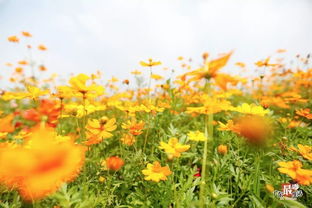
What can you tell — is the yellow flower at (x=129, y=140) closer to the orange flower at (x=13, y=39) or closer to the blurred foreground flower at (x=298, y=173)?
the blurred foreground flower at (x=298, y=173)

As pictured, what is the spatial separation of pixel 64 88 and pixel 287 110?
257cm

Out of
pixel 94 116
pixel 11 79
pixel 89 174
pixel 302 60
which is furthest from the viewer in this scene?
pixel 11 79

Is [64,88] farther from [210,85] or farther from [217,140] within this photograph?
[217,140]

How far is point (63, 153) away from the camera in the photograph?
0.44 meters

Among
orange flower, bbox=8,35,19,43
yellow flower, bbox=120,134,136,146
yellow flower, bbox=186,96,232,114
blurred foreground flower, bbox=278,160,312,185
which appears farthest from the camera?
orange flower, bbox=8,35,19,43

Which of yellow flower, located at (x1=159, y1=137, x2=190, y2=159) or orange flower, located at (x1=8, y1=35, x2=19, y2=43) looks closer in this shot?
yellow flower, located at (x1=159, y1=137, x2=190, y2=159)

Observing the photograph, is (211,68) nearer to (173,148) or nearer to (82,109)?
(173,148)

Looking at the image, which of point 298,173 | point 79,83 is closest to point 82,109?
point 79,83

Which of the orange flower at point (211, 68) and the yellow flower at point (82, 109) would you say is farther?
the yellow flower at point (82, 109)

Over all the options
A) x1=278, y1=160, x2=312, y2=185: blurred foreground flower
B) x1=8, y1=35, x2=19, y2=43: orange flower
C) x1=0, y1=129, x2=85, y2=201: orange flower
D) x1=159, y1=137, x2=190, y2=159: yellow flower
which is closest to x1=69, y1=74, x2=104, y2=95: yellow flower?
x1=159, y1=137, x2=190, y2=159: yellow flower

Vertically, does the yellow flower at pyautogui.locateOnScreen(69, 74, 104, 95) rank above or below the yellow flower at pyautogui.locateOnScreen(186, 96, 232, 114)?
above

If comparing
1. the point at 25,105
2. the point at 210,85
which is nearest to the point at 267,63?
the point at 210,85

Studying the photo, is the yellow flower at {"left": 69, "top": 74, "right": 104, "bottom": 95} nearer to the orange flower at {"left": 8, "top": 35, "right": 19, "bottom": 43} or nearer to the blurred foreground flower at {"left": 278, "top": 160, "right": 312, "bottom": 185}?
the blurred foreground flower at {"left": 278, "top": 160, "right": 312, "bottom": 185}

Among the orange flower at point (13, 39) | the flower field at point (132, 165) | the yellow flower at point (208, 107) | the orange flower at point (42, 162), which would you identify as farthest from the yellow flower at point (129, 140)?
the orange flower at point (13, 39)
